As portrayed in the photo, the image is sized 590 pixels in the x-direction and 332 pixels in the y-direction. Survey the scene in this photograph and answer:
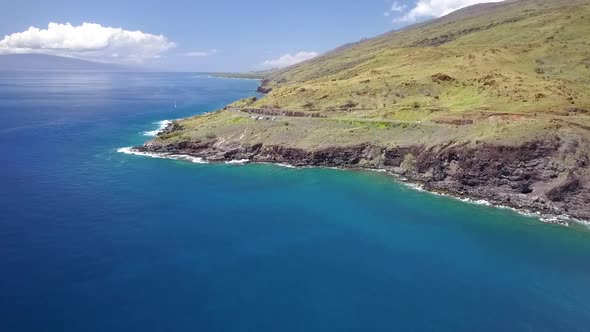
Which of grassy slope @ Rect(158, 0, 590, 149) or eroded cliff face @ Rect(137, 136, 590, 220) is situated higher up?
grassy slope @ Rect(158, 0, 590, 149)

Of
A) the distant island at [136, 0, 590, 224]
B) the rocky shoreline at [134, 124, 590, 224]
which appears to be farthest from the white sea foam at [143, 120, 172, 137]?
the rocky shoreline at [134, 124, 590, 224]

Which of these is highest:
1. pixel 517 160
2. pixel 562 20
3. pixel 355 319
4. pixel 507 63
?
pixel 562 20

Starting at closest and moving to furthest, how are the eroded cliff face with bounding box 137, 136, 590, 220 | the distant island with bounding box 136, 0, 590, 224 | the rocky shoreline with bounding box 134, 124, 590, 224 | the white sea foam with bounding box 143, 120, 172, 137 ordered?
the rocky shoreline with bounding box 134, 124, 590, 224, the eroded cliff face with bounding box 137, 136, 590, 220, the distant island with bounding box 136, 0, 590, 224, the white sea foam with bounding box 143, 120, 172, 137

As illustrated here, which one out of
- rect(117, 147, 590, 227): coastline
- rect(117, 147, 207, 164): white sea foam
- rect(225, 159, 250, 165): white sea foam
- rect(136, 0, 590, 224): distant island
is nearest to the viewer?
rect(117, 147, 590, 227): coastline

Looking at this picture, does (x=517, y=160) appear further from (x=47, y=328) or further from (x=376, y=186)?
(x=47, y=328)

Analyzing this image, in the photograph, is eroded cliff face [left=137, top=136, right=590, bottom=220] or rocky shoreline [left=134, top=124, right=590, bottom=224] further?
eroded cliff face [left=137, top=136, right=590, bottom=220]

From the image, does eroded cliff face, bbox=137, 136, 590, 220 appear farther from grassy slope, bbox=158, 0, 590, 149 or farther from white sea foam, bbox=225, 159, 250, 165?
white sea foam, bbox=225, 159, 250, 165

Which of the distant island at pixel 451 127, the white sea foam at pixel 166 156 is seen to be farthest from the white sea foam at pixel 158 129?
the white sea foam at pixel 166 156

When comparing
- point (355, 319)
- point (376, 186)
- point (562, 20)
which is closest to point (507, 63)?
point (562, 20)
